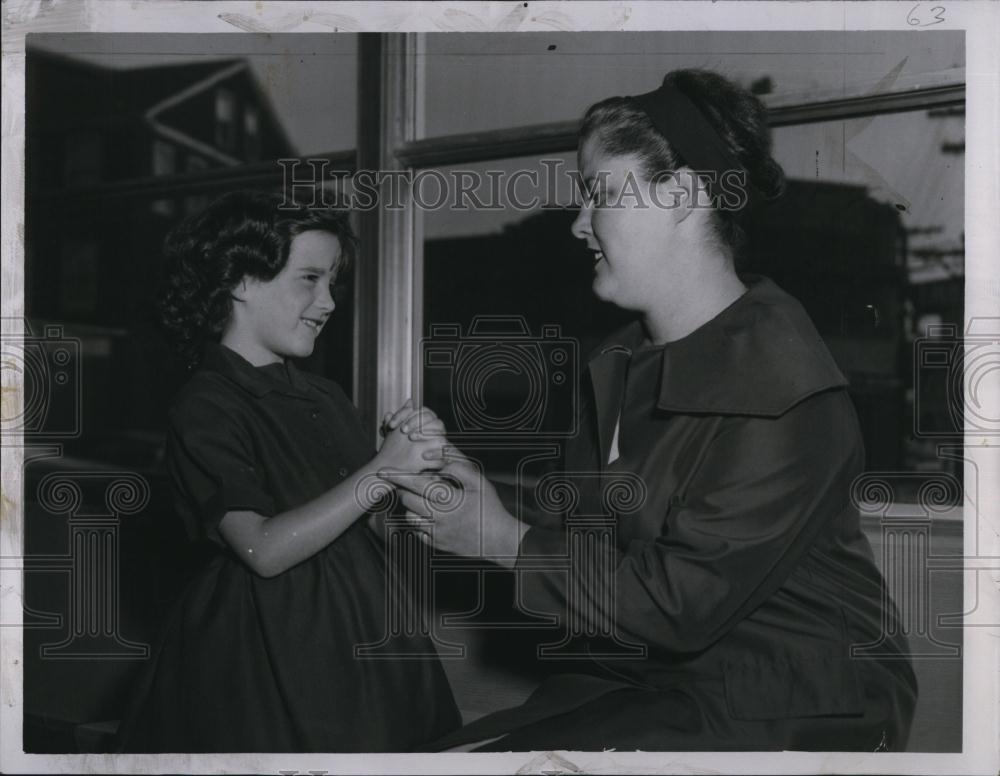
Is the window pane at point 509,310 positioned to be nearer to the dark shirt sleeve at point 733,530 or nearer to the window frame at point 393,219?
the window frame at point 393,219

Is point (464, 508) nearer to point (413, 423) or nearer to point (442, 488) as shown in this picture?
point (442, 488)

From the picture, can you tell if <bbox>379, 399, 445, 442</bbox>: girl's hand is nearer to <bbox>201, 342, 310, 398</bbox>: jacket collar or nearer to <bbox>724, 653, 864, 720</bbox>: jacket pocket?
<bbox>201, 342, 310, 398</bbox>: jacket collar

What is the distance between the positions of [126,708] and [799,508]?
1.19 m

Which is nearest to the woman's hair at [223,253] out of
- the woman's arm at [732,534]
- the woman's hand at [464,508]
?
the woman's hand at [464,508]

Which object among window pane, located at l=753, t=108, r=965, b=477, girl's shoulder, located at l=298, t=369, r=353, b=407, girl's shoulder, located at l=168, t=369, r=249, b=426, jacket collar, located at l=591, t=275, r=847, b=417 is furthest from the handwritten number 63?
girl's shoulder, located at l=168, t=369, r=249, b=426

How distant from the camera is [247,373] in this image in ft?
4.86

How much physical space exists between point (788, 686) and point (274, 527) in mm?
833

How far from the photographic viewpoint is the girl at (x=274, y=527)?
4.69 feet

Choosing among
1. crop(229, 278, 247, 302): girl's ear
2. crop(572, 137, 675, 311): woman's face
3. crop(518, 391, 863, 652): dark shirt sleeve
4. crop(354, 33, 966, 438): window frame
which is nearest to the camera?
crop(518, 391, 863, 652): dark shirt sleeve

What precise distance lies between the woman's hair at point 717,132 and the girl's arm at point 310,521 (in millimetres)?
566

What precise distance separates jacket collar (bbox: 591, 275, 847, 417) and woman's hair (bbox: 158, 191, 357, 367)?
0.63 metres

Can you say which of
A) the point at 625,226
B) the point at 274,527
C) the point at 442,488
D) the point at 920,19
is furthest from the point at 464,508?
the point at 920,19

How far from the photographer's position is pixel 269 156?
165 cm

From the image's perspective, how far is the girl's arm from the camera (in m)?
1.41
